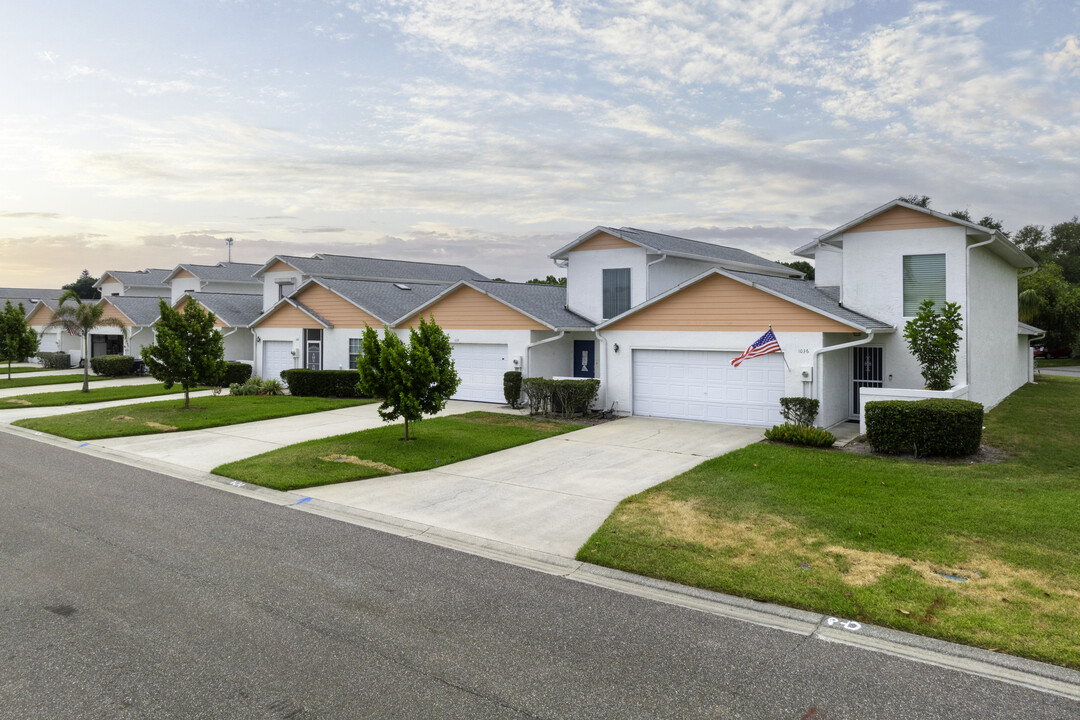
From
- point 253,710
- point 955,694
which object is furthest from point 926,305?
point 253,710

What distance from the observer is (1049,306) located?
161 ft

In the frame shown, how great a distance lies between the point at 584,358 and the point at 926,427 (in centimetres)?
1224

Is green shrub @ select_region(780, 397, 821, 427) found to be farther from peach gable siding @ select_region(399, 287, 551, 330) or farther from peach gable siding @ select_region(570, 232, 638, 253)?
peach gable siding @ select_region(570, 232, 638, 253)

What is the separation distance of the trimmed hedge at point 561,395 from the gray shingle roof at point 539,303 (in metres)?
2.51

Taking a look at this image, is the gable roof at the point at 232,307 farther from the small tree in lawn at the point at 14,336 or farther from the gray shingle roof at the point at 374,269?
the small tree in lawn at the point at 14,336

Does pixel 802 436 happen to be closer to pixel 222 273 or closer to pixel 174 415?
pixel 174 415

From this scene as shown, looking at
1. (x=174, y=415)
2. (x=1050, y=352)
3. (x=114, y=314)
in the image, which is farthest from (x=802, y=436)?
(x=1050, y=352)

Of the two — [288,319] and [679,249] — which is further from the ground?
[679,249]

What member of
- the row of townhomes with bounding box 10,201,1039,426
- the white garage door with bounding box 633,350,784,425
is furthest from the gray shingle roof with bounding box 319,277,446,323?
the white garage door with bounding box 633,350,784,425

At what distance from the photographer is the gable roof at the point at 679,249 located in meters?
23.4

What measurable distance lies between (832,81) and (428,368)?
1351cm

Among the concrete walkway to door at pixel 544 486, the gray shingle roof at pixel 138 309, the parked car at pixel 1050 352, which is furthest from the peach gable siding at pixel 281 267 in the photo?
the parked car at pixel 1050 352

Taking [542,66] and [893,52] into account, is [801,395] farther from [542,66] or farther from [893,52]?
[542,66]

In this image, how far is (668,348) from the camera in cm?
1966
